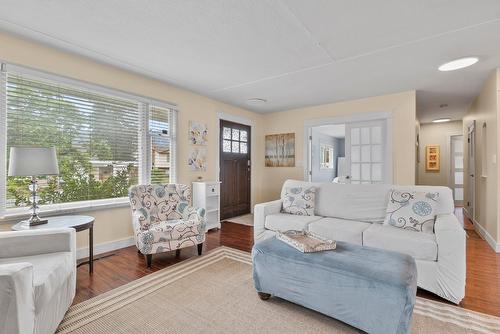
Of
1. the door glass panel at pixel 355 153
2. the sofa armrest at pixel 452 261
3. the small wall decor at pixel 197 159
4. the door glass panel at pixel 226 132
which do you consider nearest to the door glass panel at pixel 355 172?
the door glass panel at pixel 355 153

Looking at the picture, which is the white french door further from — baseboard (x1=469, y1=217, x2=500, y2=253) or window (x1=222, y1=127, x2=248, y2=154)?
window (x1=222, y1=127, x2=248, y2=154)

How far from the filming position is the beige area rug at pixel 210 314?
5.34 feet

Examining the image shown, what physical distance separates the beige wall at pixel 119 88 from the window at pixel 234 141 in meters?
0.33

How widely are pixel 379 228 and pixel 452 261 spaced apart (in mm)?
613

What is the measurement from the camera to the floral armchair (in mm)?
2605

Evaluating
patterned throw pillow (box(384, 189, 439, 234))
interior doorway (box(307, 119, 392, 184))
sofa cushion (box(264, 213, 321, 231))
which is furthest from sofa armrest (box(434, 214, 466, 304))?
interior doorway (box(307, 119, 392, 184))

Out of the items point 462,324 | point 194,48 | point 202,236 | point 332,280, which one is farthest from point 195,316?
point 194,48

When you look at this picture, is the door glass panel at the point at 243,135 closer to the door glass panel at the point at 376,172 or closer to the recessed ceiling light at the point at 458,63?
the door glass panel at the point at 376,172

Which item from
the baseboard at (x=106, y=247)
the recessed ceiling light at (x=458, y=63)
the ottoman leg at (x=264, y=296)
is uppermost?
the recessed ceiling light at (x=458, y=63)

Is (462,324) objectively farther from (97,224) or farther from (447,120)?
(447,120)

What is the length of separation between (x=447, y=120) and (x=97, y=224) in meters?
8.40

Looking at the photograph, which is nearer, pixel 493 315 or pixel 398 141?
pixel 493 315

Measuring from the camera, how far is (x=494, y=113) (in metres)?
3.21

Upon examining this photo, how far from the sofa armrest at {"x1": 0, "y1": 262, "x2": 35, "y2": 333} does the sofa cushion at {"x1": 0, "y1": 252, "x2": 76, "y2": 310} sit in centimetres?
14
